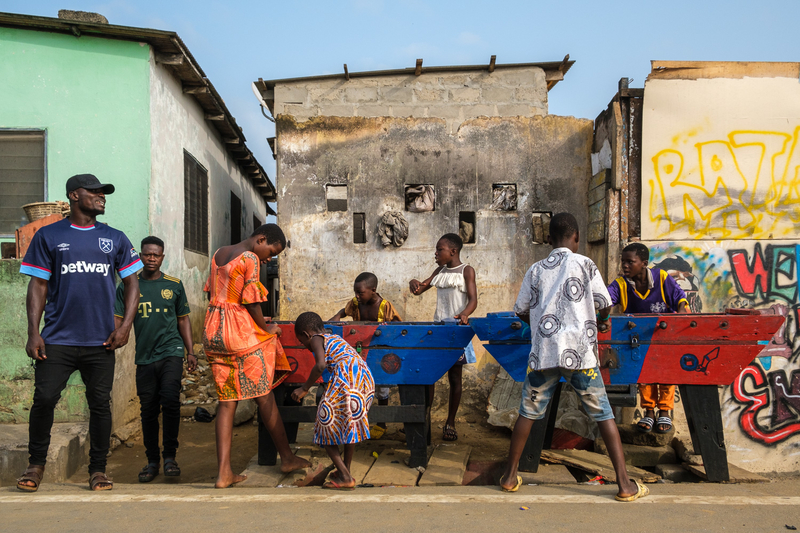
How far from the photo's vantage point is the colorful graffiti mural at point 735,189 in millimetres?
5973

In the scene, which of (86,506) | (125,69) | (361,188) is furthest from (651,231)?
(125,69)

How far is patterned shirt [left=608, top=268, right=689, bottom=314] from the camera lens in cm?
483

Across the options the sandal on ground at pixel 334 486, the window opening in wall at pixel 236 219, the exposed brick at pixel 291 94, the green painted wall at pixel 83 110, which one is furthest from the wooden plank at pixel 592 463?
the window opening in wall at pixel 236 219

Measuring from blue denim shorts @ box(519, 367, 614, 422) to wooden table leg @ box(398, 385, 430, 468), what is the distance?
0.92 m

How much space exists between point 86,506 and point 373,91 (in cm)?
702

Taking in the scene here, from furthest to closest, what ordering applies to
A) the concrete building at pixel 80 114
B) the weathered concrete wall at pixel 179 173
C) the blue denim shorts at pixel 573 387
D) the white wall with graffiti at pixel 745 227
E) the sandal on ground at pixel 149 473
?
1. the weathered concrete wall at pixel 179 173
2. the concrete building at pixel 80 114
3. the white wall with graffiti at pixel 745 227
4. the sandal on ground at pixel 149 473
5. the blue denim shorts at pixel 573 387

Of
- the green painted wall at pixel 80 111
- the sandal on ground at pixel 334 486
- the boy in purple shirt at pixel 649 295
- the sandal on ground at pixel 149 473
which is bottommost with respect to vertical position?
the sandal on ground at pixel 149 473

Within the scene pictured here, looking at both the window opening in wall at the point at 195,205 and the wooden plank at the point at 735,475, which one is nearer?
the wooden plank at the point at 735,475

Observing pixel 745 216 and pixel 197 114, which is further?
pixel 197 114

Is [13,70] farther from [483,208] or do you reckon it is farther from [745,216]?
[745,216]

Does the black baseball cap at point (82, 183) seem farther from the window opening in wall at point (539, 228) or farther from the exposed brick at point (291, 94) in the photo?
the exposed brick at point (291, 94)

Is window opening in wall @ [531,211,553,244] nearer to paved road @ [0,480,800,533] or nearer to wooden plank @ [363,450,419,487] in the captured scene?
wooden plank @ [363,450,419,487]

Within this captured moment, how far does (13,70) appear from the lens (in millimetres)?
6566

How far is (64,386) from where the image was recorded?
3.82 m
